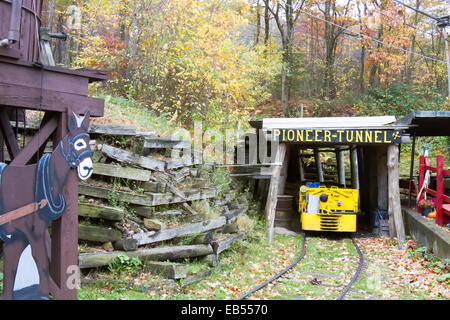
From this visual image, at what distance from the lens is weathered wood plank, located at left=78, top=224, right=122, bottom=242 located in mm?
7371

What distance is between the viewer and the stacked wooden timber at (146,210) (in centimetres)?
750

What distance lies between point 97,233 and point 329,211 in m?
8.62

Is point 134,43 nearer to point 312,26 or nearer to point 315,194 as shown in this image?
point 315,194

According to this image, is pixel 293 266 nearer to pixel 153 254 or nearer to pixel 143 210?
pixel 153 254

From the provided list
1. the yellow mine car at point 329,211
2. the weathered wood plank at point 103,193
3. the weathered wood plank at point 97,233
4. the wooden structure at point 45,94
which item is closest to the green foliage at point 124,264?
the weathered wood plank at point 97,233

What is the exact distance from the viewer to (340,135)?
13.0 m

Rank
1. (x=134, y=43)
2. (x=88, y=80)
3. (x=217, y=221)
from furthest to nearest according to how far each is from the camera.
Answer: (x=134, y=43) → (x=217, y=221) → (x=88, y=80)

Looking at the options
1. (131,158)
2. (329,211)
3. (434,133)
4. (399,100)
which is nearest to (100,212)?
(131,158)

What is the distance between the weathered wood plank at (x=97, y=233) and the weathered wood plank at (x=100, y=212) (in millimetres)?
209
